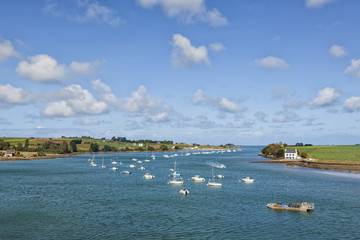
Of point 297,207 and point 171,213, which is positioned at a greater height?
point 297,207

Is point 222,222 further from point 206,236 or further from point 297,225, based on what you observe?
point 297,225

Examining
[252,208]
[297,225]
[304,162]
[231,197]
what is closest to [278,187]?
[231,197]

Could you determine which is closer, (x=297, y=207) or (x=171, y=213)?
(x=171, y=213)

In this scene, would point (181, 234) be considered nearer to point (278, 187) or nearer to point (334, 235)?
point (334, 235)

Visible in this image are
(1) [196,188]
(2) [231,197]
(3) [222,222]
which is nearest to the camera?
(3) [222,222]

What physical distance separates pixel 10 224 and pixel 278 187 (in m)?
74.9

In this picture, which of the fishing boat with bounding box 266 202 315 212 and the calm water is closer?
the calm water

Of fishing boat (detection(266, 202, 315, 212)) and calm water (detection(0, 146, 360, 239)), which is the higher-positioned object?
fishing boat (detection(266, 202, 315, 212))

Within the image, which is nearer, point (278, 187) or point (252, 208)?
point (252, 208)

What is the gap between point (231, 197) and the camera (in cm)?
7775

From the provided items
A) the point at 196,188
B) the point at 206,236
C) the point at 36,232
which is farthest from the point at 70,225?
the point at 196,188

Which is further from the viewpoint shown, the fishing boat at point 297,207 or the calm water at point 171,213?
the fishing boat at point 297,207

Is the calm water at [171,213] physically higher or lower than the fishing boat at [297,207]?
lower

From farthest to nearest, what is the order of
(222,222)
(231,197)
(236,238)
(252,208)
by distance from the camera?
1. (231,197)
2. (252,208)
3. (222,222)
4. (236,238)
